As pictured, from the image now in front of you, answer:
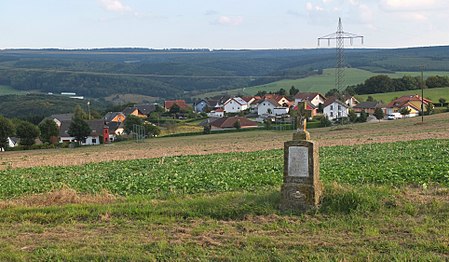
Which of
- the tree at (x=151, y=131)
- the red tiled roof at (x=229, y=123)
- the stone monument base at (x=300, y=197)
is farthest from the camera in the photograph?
the red tiled roof at (x=229, y=123)

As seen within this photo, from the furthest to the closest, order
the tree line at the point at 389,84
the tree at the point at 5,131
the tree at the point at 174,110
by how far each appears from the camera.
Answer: the tree line at the point at 389,84
the tree at the point at 174,110
the tree at the point at 5,131

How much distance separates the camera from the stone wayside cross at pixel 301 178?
35.2 ft

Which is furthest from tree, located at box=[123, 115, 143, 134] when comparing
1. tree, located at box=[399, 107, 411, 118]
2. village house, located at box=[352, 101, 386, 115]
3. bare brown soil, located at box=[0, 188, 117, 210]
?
bare brown soil, located at box=[0, 188, 117, 210]

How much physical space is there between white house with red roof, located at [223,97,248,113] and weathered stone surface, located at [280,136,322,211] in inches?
4483

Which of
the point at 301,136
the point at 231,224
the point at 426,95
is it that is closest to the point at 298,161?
the point at 301,136

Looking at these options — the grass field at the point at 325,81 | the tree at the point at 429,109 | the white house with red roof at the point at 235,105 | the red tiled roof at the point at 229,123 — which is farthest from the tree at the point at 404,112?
the grass field at the point at 325,81

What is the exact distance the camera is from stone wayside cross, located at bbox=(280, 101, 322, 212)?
1073 centimetres

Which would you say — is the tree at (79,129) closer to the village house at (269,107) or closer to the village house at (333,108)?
the village house at (269,107)

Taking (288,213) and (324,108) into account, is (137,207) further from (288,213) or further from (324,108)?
(324,108)

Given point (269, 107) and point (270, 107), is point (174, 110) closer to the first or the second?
point (269, 107)

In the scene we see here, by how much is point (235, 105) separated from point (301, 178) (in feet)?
384

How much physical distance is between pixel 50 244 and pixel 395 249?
606 cm

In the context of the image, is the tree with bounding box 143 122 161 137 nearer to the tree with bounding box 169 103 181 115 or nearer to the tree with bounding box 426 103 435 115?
the tree with bounding box 169 103 181 115

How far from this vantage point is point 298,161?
10969mm
